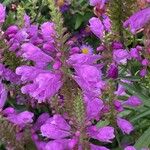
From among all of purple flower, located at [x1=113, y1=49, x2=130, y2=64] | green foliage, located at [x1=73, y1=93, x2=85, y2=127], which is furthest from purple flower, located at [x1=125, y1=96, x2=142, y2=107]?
green foliage, located at [x1=73, y1=93, x2=85, y2=127]

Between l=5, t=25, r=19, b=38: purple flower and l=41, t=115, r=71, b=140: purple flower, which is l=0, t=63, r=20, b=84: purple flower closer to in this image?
l=5, t=25, r=19, b=38: purple flower

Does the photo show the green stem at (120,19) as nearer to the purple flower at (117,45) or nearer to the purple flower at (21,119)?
the purple flower at (117,45)

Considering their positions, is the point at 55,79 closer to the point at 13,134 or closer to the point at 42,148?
the point at 13,134

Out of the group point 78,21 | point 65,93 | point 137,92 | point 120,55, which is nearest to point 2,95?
point 65,93

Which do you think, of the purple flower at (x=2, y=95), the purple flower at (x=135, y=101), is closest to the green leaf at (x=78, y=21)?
the purple flower at (x=135, y=101)

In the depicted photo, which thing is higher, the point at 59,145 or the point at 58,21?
the point at 58,21

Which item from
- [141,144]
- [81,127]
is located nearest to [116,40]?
[141,144]

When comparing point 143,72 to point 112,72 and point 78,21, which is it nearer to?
point 112,72
